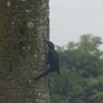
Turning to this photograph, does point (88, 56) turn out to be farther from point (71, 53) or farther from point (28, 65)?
point (28, 65)

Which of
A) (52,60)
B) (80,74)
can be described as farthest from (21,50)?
(80,74)

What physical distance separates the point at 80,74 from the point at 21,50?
162 feet

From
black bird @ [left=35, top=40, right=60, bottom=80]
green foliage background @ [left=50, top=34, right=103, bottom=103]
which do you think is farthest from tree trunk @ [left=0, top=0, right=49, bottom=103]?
green foliage background @ [left=50, top=34, right=103, bottom=103]

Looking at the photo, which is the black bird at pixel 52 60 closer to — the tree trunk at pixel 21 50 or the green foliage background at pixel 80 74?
the tree trunk at pixel 21 50

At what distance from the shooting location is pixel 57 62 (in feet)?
11.4

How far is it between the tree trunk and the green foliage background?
4115cm

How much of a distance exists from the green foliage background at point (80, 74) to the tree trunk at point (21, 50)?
41152 mm

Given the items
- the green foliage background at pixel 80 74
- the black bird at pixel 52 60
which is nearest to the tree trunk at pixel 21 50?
the black bird at pixel 52 60

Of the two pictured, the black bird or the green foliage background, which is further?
the green foliage background

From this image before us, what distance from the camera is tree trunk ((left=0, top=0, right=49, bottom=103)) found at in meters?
3.23

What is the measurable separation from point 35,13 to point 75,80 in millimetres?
48415

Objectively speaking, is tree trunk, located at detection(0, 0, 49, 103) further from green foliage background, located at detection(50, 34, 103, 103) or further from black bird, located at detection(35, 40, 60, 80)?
green foliage background, located at detection(50, 34, 103, 103)

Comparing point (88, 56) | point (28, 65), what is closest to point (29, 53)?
point (28, 65)

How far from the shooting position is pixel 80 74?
52562mm
